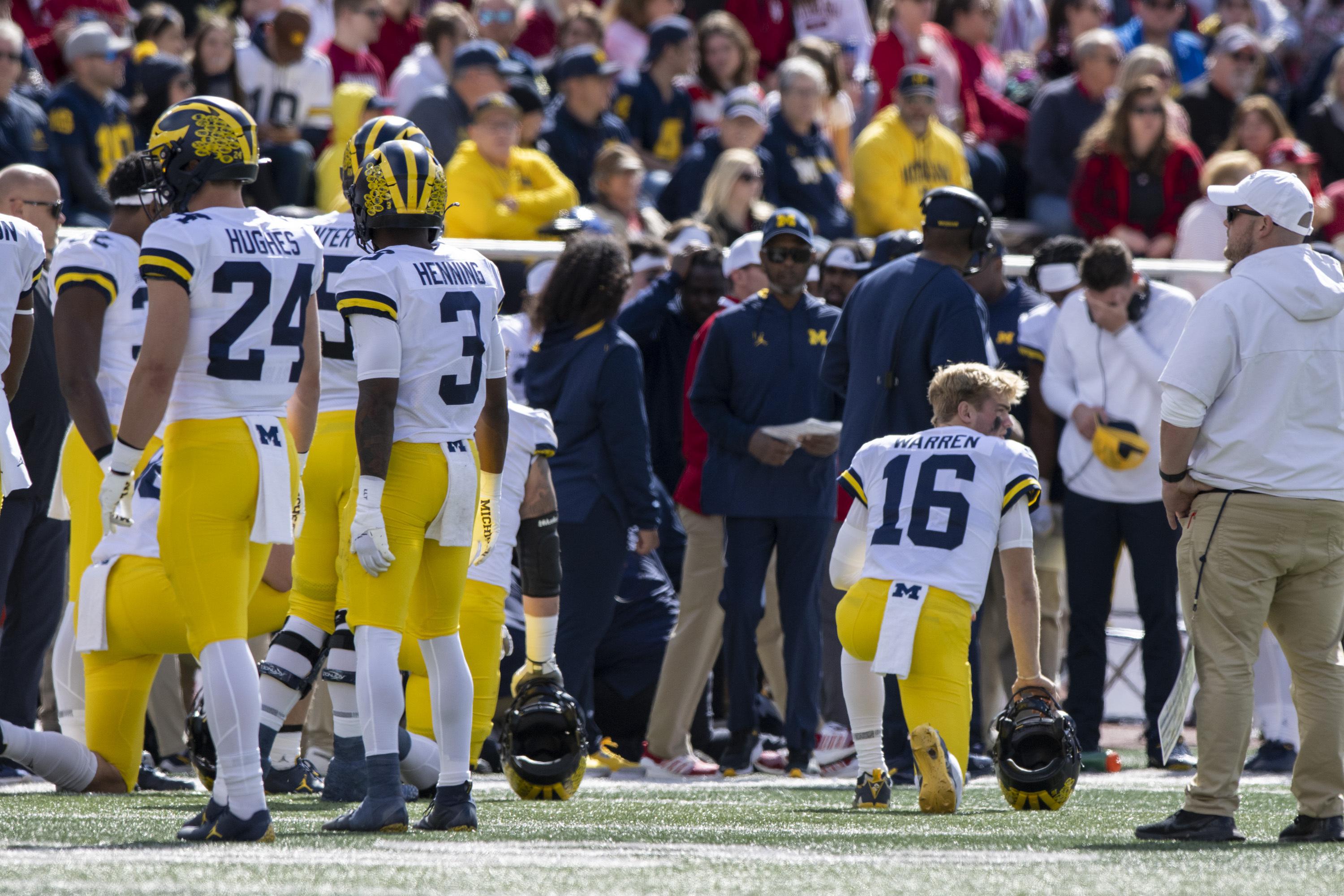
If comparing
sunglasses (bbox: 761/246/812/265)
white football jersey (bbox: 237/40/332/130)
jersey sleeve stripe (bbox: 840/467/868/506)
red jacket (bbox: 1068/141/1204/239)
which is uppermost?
white football jersey (bbox: 237/40/332/130)

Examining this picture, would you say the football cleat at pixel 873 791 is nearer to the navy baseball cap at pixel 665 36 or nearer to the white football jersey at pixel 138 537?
the white football jersey at pixel 138 537

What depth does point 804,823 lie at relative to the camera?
18.4 ft

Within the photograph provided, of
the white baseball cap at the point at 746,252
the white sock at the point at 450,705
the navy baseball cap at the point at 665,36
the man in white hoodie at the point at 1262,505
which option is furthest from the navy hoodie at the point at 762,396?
the navy baseball cap at the point at 665,36

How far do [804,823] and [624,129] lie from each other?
7463 mm

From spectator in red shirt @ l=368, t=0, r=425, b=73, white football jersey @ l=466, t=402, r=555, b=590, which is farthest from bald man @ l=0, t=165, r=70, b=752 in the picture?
spectator in red shirt @ l=368, t=0, r=425, b=73

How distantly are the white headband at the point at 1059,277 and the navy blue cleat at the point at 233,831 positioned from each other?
571 centimetres

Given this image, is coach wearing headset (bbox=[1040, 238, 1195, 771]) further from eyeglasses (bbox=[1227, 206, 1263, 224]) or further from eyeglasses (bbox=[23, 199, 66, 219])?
eyeglasses (bbox=[23, 199, 66, 219])

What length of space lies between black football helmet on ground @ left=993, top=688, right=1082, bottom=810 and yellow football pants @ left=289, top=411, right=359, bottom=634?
227 cm

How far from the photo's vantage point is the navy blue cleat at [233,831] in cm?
466

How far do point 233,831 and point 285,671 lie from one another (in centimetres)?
126

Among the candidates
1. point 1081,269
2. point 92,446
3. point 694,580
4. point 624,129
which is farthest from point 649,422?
point 92,446

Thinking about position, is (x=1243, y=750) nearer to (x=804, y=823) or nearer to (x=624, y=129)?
(x=804, y=823)

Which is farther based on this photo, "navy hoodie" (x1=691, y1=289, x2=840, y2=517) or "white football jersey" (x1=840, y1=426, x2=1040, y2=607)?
"navy hoodie" (x1=691, y1=289, x2=840, y2=517)

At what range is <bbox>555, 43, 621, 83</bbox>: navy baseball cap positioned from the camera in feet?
38.3
